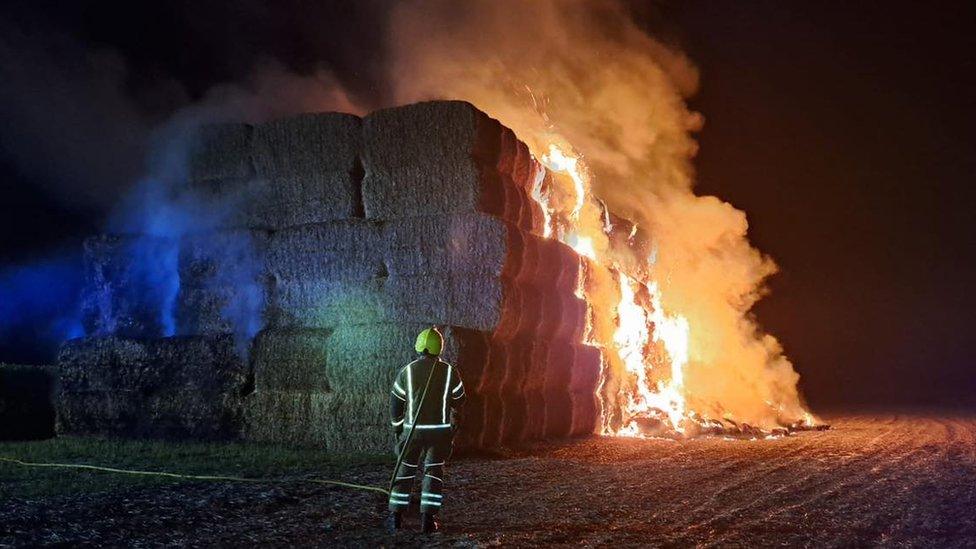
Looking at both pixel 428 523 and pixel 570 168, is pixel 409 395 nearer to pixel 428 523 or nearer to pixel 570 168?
pixel 428 523

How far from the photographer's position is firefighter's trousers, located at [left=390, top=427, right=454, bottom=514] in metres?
6.98

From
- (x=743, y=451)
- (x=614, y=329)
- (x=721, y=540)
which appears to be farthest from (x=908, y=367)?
(x=721, y=540)

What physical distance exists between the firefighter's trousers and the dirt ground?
0.91 ft

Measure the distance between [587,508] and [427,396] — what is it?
75.5 inches

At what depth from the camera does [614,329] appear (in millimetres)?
17750

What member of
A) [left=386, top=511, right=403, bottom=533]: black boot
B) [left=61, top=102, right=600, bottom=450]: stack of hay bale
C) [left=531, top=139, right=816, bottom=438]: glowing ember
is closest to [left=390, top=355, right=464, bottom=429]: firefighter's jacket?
[left=386, top=511, right=403, bottom=533]: black boot

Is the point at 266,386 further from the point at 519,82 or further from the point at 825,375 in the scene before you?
the point at 825,375

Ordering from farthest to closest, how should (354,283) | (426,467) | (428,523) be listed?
(354,283), (426,467), (428,523)

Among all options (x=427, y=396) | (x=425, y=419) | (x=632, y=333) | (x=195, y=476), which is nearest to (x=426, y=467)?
(x=425, y=419)

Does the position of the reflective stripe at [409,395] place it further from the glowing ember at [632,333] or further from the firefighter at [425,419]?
the glowing ember at [632,333]

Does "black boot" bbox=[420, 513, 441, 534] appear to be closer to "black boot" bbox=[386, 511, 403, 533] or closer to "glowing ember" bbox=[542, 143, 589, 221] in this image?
"black boot" bbox=[386, 511, 403, 533]

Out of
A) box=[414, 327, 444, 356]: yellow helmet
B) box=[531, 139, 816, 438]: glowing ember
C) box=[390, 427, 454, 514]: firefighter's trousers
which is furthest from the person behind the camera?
box=[531, 139, 816, 438]: glowing ember

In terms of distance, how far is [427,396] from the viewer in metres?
7.30

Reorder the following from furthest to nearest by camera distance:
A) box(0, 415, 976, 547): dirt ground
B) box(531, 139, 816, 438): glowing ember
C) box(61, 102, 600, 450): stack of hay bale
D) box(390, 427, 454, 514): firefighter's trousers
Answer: box(531, 139, 816, 438): glowing ember
box(61, 102, 600, 450): stack of hay bale
box(390, 427, 454, 514): firefighter's trousers
box(0, 415, 976, 547): dirt ground
